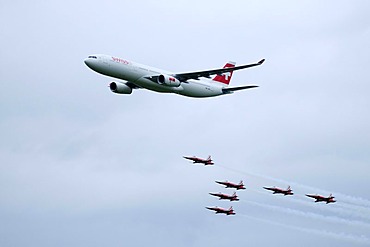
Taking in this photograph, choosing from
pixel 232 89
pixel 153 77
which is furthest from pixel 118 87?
pixel 232 89

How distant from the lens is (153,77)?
484ft

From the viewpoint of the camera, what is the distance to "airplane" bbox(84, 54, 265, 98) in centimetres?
14600

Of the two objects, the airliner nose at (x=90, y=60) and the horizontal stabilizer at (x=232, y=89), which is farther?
the horizontal stabilizer at (x=232, y=89)

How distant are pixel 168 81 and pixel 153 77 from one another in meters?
2.18

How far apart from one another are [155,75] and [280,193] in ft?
80.9

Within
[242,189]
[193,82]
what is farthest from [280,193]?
[193,82]

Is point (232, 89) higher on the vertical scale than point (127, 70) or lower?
higher

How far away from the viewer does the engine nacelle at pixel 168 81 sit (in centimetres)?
14762

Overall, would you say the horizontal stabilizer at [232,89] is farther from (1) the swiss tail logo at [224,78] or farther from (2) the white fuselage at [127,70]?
(2) the white fuselage at [127,70]

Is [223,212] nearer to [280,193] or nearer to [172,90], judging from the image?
[280,193]

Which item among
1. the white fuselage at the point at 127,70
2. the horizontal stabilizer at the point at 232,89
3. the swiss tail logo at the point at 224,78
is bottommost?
the white fuselage at the point at 127,70

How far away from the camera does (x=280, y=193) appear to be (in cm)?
15412

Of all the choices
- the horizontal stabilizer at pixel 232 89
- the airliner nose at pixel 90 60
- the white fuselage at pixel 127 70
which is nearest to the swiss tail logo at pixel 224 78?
the horizontal stabilizer at pixel 232 89

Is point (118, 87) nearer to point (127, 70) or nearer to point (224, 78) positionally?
point (127, 70)
